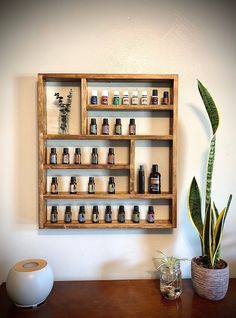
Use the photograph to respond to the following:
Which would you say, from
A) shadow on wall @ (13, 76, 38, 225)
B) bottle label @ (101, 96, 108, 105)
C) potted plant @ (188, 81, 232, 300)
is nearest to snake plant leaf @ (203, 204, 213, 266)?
potted plant @ (188, 81, 232, 300)

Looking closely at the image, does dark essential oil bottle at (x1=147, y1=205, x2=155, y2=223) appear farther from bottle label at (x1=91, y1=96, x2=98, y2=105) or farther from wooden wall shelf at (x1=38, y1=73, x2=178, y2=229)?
bottle label at (x1=91, y1=96, x2=98, y2=105)

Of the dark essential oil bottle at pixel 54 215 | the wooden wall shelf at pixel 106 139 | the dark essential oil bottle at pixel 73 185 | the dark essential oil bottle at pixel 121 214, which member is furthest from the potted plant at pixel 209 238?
the dark essential oil bottle at pixel 54 215

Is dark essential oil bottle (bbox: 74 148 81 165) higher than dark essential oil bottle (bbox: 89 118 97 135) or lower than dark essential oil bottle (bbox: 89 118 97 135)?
lower

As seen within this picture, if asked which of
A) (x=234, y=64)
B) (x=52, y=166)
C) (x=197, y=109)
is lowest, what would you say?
(x=52, y=166)

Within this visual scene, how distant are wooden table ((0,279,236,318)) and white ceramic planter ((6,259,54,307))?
5 centimetres

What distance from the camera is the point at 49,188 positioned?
1420 millimetres

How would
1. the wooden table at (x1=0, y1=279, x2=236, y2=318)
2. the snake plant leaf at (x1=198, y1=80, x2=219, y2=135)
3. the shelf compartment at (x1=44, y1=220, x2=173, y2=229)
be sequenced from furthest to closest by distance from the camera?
the shelf compartment at (x1=44, y1=220, x2=173, y2=229) < the snake plant leaf at (x1=198, y1=80, x2=219, y2=135) < the wooden table at (x1=0, y1=279, x2=236, y2=318)

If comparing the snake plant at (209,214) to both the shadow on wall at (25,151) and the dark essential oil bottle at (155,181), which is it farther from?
the shadow on wall at (25,151)

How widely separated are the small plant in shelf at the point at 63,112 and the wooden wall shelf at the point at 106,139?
4 centimetres

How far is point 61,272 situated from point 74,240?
0.20 m

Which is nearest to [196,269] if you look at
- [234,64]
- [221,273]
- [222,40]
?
[221,273]

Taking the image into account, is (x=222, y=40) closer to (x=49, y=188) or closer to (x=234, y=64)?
(x=234, y=64)

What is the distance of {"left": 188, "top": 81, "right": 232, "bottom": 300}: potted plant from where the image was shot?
121cm

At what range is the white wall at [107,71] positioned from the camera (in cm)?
140
